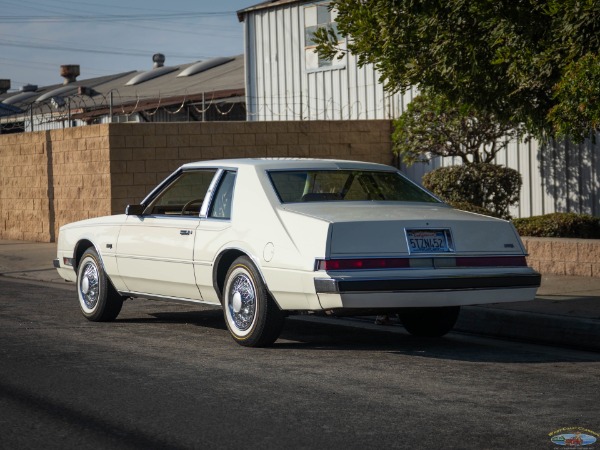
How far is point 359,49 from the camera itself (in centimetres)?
1312

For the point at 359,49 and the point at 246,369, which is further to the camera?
the point at 359,49

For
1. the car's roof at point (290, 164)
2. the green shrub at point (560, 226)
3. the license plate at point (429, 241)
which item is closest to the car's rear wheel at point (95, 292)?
the car's roof at point (290, 164)

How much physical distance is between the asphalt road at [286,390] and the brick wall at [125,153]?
32.9 ft

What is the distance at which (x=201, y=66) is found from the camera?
1575 inches

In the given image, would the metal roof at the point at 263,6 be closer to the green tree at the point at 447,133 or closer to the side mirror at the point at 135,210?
the green tree at the point at 447,133

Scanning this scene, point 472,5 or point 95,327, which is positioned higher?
point 472,5

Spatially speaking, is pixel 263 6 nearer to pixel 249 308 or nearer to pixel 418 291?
pixel 249 308

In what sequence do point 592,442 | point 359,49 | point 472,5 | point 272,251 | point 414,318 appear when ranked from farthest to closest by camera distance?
point 359,49 < point 472,5 < point 414,318 < point 272,251 < point 592,442

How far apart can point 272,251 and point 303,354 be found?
86cm

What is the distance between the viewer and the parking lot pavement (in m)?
9.77

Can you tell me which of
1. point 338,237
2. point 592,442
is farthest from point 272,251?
point 592,442

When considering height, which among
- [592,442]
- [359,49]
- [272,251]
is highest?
[359,49]

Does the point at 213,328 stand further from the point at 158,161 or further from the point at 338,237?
the point at 158,161

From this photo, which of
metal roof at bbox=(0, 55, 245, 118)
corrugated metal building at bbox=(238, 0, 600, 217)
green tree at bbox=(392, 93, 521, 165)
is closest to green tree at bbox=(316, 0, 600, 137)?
green tree at bbox=(392, 93, 521, 165)
